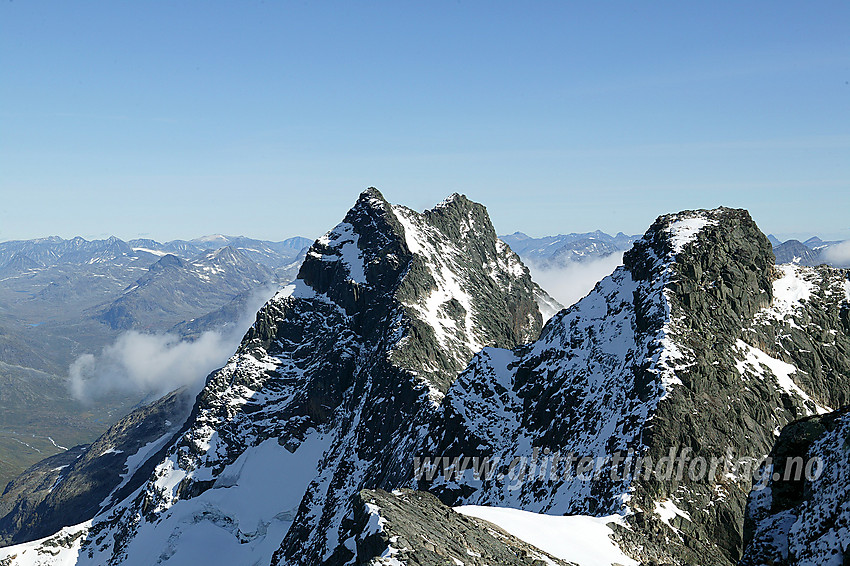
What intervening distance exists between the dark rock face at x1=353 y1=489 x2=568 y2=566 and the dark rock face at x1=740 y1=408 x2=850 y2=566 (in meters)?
21.4

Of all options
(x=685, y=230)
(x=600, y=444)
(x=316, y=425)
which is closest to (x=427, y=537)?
(x=600, y=444)

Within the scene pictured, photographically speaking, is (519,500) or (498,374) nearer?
(519,500)

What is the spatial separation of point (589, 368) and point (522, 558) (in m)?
53.5

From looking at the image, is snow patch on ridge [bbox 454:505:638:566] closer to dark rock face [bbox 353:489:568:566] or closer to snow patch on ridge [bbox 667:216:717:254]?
dark rock face [bbox 353:489:568:566]

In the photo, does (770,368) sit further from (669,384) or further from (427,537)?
(427,537)

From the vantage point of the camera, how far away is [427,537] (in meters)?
48.7

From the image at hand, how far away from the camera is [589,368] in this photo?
10025 centimetres

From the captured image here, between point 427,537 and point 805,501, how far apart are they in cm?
2764

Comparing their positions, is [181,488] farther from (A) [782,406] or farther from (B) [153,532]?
(A) [782,406]

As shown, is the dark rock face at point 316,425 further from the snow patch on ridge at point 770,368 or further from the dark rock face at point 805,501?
the dark rock face at point 805,501

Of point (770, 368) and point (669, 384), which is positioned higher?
point (770, 368)

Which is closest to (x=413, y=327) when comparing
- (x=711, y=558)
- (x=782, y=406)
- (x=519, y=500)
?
(x=519, y=500)

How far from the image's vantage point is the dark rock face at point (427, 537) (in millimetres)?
45812

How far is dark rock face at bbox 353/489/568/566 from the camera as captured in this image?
45812 mm
